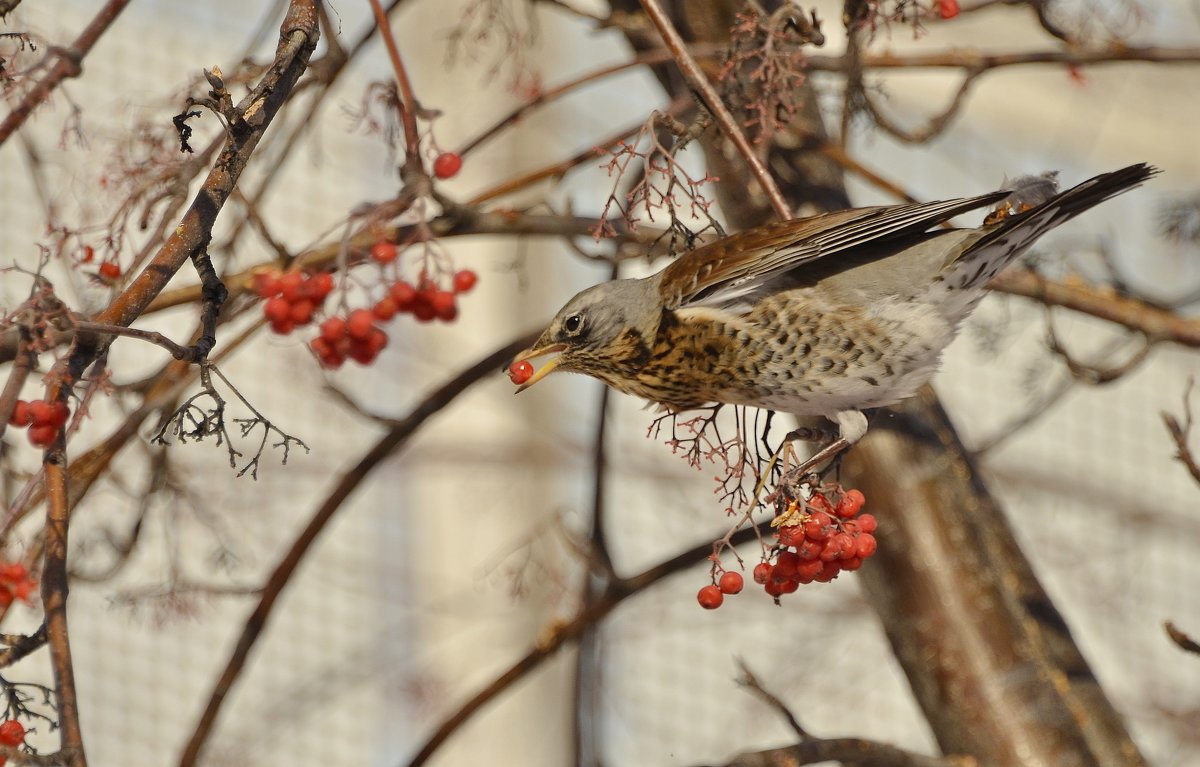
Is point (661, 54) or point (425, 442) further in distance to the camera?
point (425, 442)

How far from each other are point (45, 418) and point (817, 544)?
1.86 feet

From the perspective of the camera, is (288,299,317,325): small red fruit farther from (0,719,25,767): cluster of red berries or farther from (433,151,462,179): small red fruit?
(0,719,25,767): cluster of red berries

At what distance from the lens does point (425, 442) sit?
4.08m

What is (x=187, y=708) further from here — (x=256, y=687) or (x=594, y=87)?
(x=594, y=87)

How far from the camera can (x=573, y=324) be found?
4.34ft

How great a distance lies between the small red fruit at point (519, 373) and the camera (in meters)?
1.27

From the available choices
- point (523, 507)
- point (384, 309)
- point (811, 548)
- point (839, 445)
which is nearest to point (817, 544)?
point (811, 548)

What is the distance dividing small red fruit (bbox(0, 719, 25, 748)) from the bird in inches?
21.3

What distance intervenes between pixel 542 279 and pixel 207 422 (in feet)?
11.0

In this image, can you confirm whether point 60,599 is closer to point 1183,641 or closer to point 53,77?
point 53,77

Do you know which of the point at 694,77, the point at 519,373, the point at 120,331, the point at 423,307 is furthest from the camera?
the point at 423,307

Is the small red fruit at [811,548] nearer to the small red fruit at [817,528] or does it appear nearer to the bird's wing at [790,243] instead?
the small red fruit at [817,528]

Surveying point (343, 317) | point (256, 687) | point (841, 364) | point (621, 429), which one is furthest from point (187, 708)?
point (841, 364)

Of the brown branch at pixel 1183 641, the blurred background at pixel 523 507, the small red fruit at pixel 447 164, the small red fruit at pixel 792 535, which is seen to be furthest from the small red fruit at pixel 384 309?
the blurred background at pixel 523 507
